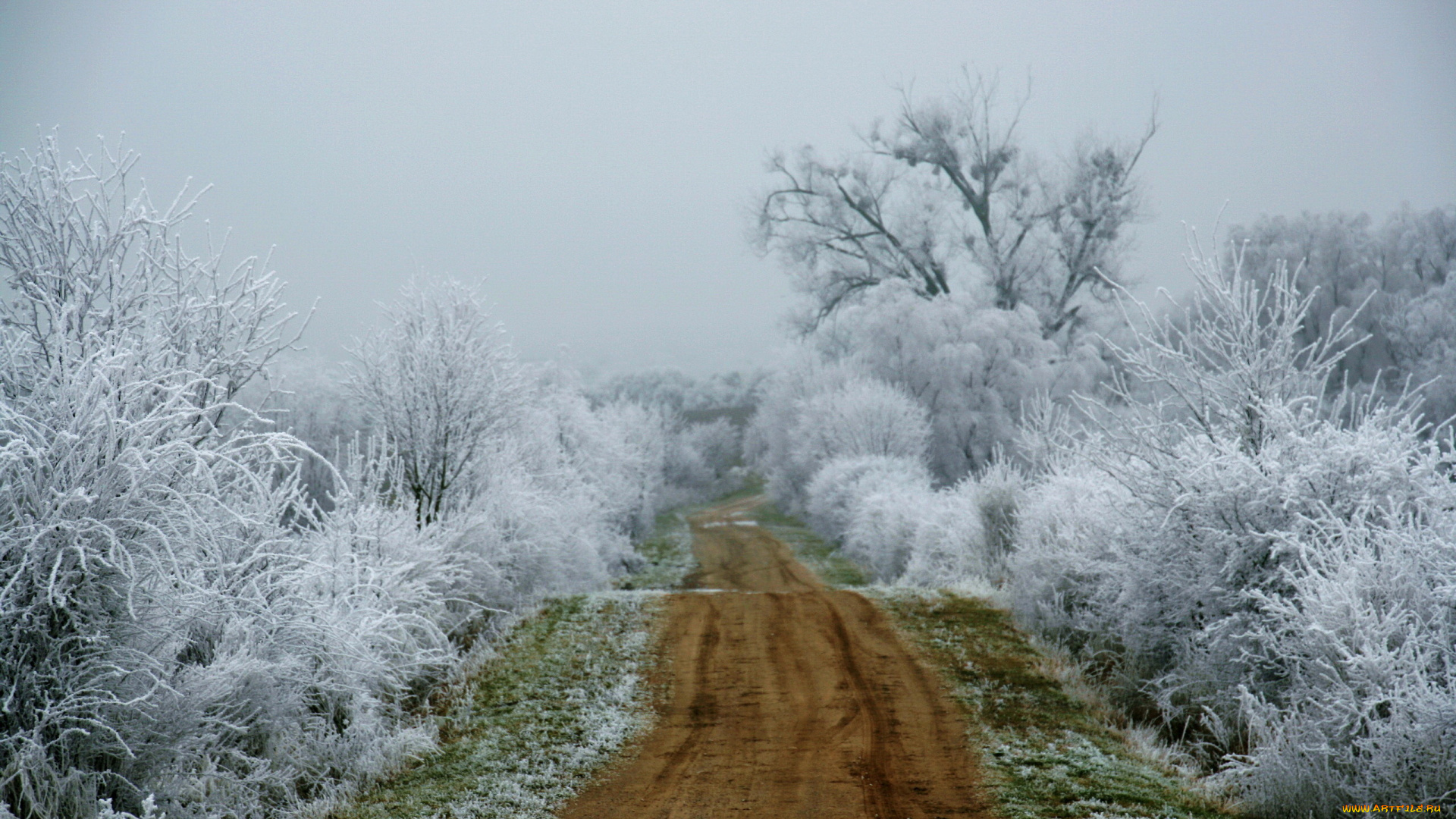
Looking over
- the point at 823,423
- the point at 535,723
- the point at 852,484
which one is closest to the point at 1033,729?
the point at 535,723

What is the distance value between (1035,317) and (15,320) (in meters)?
30.8

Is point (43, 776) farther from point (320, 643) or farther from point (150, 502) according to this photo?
point (320, 643)

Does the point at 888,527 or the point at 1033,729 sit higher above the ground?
the point at 888,527

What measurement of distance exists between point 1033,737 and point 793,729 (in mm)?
2237

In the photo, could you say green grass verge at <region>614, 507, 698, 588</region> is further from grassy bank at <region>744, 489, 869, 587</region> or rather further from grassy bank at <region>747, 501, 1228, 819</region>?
grassy bank at <region>747, 501, 1228, 819</region>

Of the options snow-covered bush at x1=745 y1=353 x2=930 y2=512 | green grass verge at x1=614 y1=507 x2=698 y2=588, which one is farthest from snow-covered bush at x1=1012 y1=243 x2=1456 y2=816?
snow-covered bush at x1=745 y1=353 x2=930 y2=512

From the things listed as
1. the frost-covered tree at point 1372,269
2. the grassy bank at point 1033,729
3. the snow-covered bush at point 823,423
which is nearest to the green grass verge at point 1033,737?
the grassy bank at point 1033,729

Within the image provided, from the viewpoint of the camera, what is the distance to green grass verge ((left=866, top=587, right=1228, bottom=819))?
21.4 feet

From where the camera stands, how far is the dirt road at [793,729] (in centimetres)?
663

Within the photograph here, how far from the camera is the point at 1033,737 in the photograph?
817 centimetres

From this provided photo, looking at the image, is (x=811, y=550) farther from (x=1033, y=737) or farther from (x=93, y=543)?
(x=93, y=543)

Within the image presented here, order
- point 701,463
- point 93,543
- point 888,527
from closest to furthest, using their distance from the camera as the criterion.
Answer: point 93,543 < point 888,527 < point 701,463

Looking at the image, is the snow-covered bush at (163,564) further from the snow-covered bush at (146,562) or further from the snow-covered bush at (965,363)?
the snow-covered bush at (965,363)

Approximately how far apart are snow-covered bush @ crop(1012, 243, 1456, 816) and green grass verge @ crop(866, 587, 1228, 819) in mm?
649
